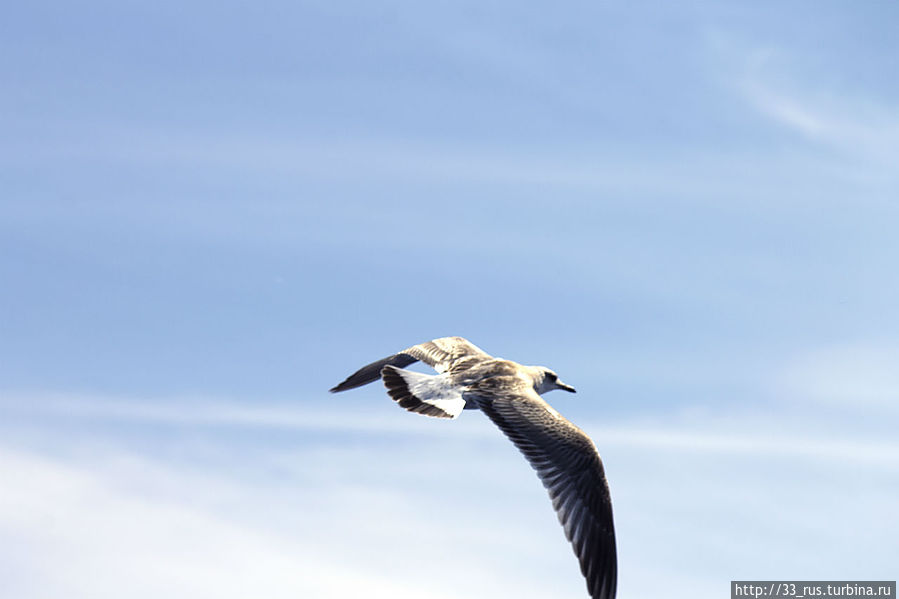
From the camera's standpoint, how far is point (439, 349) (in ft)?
91.8

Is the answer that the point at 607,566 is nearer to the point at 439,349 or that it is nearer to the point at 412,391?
the point at 412,391

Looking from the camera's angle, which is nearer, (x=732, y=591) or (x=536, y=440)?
(x=536, y=440)

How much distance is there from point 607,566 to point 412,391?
6.21 meters

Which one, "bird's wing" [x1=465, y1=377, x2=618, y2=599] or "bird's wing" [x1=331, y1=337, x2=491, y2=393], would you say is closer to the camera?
"bird's wing" [x1=465, y1=377, x2=618, y2=599]

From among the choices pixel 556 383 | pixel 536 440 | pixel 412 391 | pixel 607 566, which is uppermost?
pixel 556 383

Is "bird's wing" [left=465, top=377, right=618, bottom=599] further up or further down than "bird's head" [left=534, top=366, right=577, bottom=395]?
further down

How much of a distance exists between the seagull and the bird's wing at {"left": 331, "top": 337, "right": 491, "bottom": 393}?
3.02 metres

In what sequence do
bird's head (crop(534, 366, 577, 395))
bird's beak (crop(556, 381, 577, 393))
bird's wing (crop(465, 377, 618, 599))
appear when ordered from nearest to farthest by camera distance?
bird's wing (crop(465, 377, 618, 599))
bird's head (crop(534, 366, 577, 395))
bird's beak (crop(556, 381, 577, 393))

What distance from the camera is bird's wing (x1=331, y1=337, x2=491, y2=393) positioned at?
27328mm

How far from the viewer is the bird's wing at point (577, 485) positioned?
65.5 ft

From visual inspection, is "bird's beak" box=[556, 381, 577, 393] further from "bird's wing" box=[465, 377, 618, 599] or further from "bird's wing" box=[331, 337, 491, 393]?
"bird's wing" box=[465, 377, 618, 599]

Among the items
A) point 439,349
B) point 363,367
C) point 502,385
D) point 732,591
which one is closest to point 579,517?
point 502,385

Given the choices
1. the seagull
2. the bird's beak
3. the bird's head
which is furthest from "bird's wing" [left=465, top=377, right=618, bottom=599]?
the bird's beak

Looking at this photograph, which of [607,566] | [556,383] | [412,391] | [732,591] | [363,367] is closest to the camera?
[607,566]
